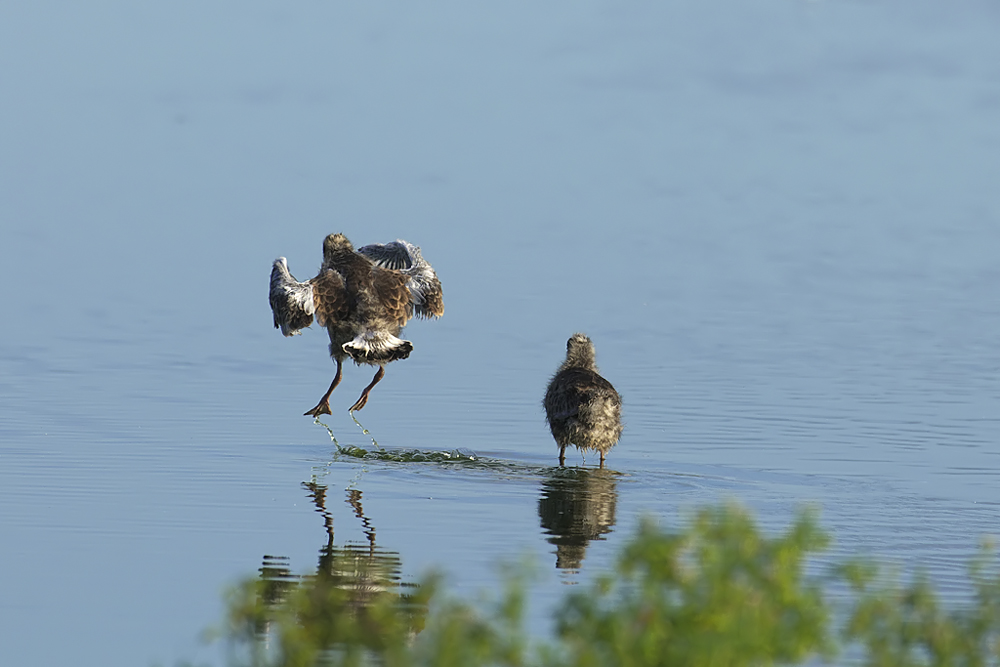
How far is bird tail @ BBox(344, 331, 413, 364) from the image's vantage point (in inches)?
573

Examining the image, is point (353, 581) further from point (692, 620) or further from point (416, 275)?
point (416, 275)

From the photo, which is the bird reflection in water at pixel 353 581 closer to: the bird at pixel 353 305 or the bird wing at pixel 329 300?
→ the bird at pixel 353 305

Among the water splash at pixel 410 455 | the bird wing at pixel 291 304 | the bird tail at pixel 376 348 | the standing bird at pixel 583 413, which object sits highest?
the bird wing at pixel 291 304

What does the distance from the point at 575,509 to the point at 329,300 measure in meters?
3.78

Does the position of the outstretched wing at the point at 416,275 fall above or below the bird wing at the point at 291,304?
above

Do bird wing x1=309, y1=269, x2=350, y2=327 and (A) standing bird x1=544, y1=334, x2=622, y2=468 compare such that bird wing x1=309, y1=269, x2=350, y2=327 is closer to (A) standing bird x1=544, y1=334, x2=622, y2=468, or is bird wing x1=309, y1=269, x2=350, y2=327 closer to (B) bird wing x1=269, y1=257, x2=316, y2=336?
(B) bird wing x1=269, y1=257, x2=316, y2=336

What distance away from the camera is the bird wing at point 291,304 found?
14.9m

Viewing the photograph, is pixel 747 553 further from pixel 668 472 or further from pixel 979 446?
pixel 979 446

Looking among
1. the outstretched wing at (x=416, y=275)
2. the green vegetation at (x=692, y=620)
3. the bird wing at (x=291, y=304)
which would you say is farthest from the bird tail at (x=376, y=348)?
the green vegetation at (x=692, y=620)

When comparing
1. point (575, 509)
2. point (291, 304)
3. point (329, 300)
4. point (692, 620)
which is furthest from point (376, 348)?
point (692, 620)

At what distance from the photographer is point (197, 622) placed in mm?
8453

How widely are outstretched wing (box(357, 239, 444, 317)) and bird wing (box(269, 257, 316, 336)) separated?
1.09 m

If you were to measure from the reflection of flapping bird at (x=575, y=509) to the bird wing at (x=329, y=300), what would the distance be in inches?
96.3

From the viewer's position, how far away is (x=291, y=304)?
14844 mm
